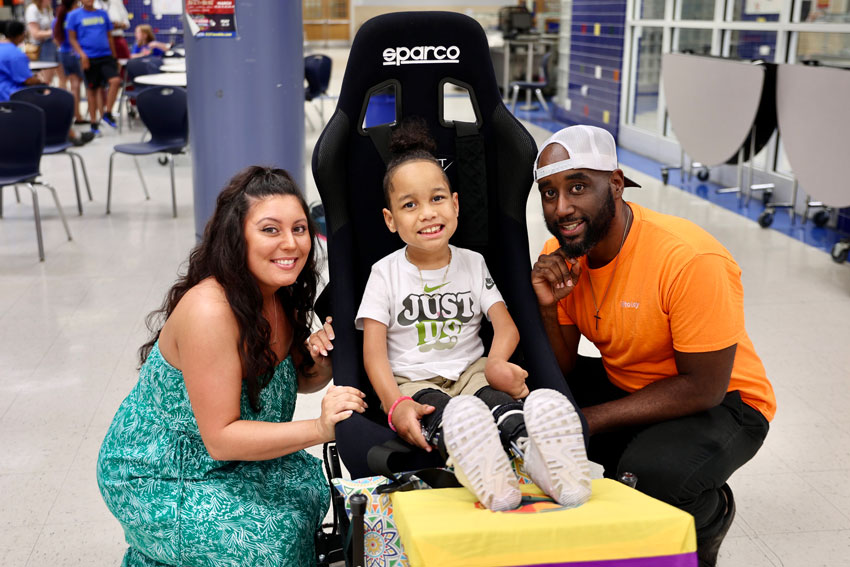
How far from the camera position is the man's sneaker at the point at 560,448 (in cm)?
144

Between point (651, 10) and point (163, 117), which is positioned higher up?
point (651, 10)

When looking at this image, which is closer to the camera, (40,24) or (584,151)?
(584,151)

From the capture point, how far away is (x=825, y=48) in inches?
232

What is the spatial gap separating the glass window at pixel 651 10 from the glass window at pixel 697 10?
0.33 meters

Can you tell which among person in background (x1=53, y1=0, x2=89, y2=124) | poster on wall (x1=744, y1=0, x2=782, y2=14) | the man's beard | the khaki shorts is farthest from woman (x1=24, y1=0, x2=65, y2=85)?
the man's beard

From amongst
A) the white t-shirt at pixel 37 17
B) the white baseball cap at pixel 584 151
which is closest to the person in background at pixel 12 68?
the white t-shirt at pixel 37 17

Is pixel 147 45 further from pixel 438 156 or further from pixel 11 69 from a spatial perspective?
pixel 438 156

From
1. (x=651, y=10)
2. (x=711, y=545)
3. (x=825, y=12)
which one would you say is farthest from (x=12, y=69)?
(x=711, y=545)

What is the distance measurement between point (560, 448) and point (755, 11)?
6.21 metres

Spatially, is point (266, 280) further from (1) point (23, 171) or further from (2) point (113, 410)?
(1) point (23, 171)

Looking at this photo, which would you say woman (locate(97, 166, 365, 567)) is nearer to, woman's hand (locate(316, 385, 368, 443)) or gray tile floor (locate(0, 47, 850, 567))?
woman's hand (locate(316, 385, 368, 443))

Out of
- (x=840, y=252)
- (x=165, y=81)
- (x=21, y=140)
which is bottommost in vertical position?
(x=840, y=252)

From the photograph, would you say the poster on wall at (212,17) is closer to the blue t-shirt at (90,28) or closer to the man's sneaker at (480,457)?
the man's sneaker at (480,457)

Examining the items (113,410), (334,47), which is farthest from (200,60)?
(334,47)
